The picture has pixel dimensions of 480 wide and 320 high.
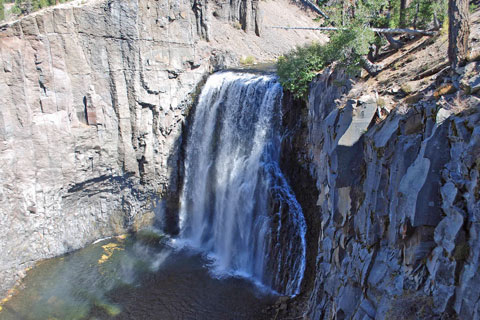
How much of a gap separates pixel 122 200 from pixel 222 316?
34.4 ft

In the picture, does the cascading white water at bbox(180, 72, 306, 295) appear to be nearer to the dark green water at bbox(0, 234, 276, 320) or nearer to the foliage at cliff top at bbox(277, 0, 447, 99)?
the dark green water at bbox(0, 234, 276, 320)

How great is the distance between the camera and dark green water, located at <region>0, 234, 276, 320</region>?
51.5ft

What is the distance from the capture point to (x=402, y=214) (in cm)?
780

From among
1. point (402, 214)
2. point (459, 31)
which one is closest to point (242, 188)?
point (402, 214)

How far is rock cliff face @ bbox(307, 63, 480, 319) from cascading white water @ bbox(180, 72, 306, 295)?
4875 millimetres

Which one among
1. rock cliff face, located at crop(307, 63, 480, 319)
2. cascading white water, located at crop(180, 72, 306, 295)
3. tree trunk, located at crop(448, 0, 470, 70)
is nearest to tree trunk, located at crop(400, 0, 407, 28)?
tree trunk, located at crop(448, 0, 470, 70)

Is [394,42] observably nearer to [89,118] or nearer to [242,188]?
[242,188]

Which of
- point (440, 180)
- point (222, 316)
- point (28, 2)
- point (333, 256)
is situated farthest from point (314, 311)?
point (28, 2)

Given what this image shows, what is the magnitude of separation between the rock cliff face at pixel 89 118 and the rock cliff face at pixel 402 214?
1287 cm

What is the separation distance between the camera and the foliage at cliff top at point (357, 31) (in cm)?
1213

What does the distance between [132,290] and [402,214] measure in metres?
13.6

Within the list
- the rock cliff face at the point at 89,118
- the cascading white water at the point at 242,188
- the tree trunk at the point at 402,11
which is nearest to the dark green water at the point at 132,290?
the cascading white water at the point at 242,188

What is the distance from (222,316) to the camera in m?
15.1

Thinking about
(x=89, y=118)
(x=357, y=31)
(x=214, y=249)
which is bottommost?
(x=214, y=249)
